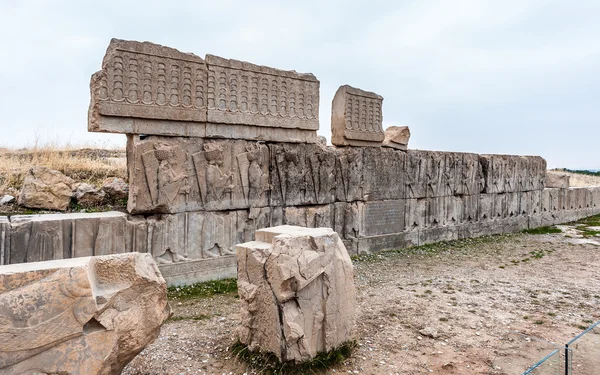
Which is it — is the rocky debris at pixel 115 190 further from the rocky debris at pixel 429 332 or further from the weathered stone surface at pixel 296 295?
the rocky debris at pixel 429 332

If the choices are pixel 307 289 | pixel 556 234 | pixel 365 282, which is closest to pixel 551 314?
pixel 365 282

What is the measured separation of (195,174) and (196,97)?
107 centimetres

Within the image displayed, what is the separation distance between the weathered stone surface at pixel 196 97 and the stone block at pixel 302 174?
9.0 inches

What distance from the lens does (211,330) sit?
13.9 feet

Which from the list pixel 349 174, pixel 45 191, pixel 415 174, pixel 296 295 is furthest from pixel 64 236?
pixel 415 174

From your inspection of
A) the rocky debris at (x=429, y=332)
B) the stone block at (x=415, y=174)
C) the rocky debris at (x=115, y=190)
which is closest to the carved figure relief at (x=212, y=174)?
the rocky debris at (x=115, y=190)

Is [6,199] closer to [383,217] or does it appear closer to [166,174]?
[166,174]

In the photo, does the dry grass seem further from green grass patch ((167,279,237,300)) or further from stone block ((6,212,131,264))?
green grass patch ((167,279,237,300))

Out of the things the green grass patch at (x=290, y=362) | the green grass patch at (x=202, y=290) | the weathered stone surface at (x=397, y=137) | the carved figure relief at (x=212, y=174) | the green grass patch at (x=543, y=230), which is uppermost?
the weathered stone surface at (x=397, y=137)

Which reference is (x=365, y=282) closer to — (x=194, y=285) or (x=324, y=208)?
(x=324, y=208)

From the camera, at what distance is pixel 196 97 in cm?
590

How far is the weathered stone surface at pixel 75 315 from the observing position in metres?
2.36

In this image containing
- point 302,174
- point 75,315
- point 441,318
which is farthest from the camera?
point 302,174

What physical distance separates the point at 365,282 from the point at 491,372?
8.69 ft
